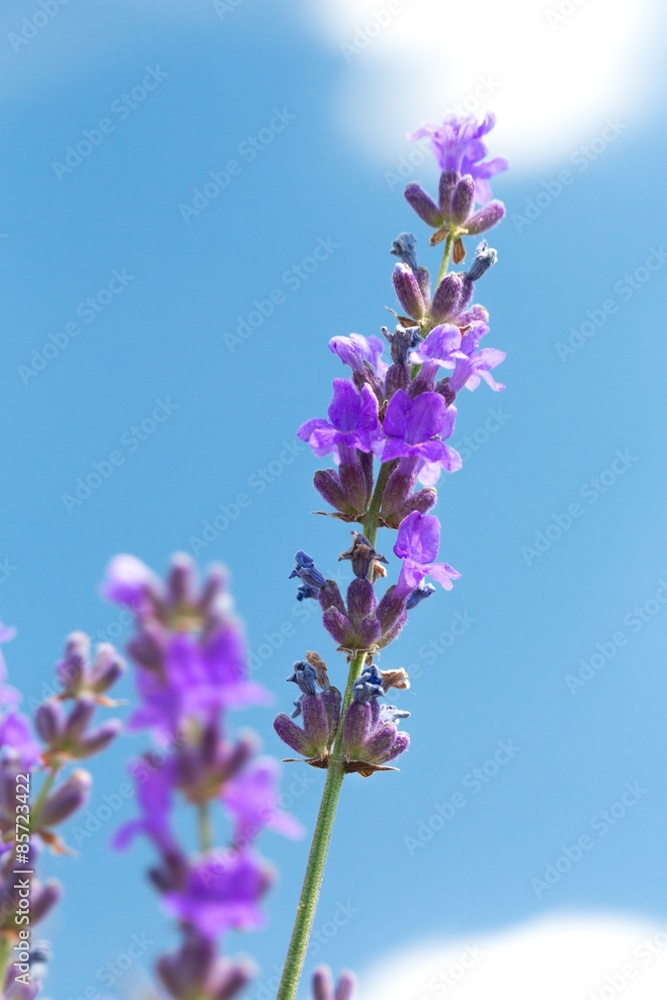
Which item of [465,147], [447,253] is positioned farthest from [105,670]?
[465,147]

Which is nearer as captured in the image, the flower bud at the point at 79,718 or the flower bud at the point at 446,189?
the flower bud at the point at 79,718

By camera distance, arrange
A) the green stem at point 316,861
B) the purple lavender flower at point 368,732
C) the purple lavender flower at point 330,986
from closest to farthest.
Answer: the purple lavender flower at point 330,986 → the green stem at point 316,861 → the purple lavender flower at point 368,732

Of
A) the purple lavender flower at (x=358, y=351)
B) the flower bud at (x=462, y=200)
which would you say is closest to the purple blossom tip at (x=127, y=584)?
the purple lavender flower at (x=358, y=351)

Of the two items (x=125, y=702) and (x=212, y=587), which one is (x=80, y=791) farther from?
(x=212, y=587)

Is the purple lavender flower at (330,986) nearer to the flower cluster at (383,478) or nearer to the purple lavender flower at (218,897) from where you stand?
the purple lavender flower at (218,897)

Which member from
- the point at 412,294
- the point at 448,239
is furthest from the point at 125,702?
the point at 448,239

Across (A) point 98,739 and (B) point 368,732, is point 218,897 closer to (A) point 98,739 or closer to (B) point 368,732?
(A) point 98,739

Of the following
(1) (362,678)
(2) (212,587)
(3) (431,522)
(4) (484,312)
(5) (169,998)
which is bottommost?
(5) (169,998)
